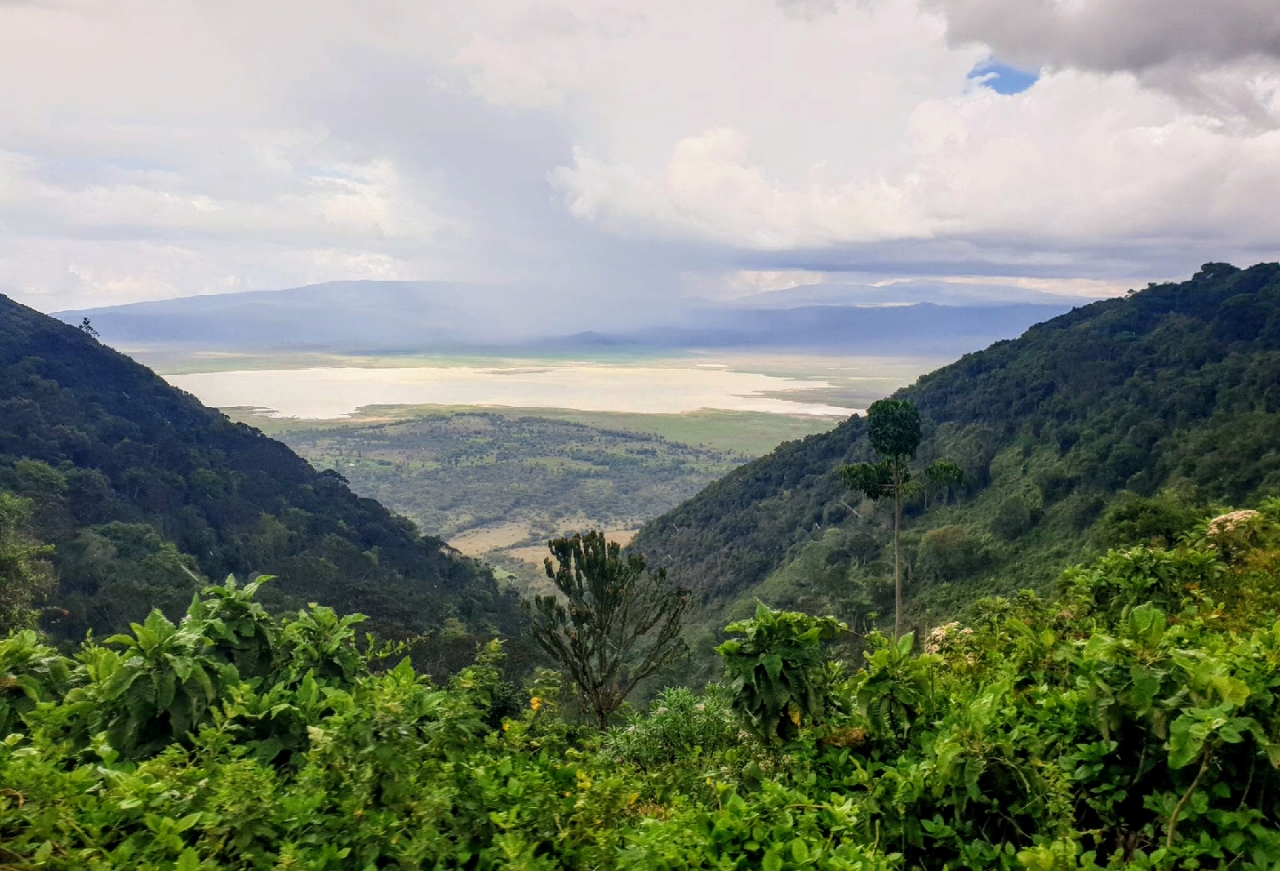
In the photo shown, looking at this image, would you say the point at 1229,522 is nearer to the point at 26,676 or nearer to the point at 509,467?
the point at 26,676

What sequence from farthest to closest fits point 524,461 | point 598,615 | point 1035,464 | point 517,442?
point 517,442 < point 524,461 < point 1035,464 < point 598,615

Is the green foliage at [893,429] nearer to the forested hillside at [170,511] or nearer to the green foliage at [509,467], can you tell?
the forested hillside at [170,511]

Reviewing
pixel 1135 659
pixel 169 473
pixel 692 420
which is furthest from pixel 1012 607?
pixel 692 420

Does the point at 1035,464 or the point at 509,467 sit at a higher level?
the point at 1035,464

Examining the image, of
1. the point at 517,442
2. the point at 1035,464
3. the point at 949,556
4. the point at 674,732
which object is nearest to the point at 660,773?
the point at 674,732

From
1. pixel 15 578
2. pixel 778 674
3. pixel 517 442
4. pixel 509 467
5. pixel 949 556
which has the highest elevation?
pixel 778 674

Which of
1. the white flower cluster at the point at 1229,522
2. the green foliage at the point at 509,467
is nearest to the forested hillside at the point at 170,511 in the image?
the white flower cluster at the point at 1229,522
